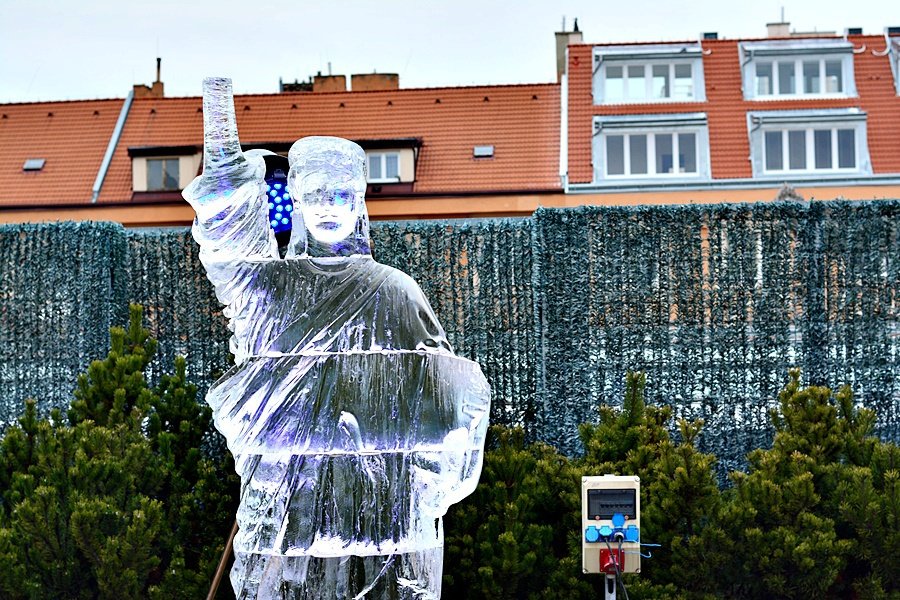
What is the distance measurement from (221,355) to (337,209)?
351 cm

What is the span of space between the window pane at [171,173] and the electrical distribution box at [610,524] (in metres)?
23.9

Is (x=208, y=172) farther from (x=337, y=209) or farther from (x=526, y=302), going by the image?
(x=526, y=302)

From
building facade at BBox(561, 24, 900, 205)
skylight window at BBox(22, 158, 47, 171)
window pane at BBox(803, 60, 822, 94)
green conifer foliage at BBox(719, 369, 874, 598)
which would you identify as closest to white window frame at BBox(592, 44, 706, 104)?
building facade at BBox(561, 24, 900, 205)

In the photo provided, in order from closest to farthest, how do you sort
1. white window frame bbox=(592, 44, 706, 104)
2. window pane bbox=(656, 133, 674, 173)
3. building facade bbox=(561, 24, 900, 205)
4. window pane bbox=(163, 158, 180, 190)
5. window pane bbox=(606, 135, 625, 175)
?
building facade bbox=(561, 24, 900, 205) < window pane bbox=(606, 135, 625, 175) < window pane bbox=(656, 133, 674, 173) < window pane bbox=(163, 158, 180, 190) < white window frame bbox=(592, 44, 706, 104)

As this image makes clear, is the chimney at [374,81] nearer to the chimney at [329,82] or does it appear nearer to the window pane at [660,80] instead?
A: the chimney at [329,82]

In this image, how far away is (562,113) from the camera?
32594 mm

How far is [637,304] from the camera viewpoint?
11.2 meters

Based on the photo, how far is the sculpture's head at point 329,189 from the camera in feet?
25.6

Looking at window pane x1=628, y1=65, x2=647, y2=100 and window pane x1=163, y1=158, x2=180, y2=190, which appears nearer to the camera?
window pane x1=163, y1=158, x2=180, y2=190

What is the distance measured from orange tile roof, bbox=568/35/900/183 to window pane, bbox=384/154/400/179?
3.39 m

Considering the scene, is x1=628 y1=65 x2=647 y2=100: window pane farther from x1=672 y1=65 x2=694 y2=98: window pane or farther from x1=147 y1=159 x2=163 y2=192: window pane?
x1=147 y1=159 x2=163 y2=192: window pane

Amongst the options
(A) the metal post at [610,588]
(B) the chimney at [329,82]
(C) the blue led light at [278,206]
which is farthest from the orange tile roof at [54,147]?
(C) the blue led light at [278,206]

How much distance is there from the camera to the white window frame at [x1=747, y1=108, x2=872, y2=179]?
31281mm

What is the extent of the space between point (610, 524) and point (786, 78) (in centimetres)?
2525
